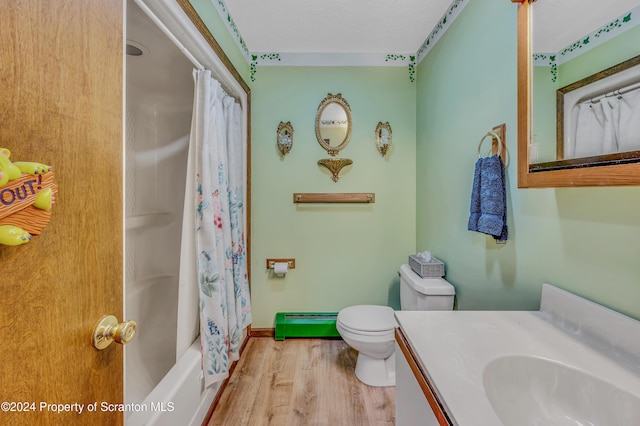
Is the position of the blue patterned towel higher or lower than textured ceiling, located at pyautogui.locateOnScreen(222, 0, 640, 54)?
lower

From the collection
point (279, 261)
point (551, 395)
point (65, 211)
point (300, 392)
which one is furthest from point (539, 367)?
point (279, 261)

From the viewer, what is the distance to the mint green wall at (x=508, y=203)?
80cm

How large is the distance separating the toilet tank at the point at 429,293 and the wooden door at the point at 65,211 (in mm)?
1468

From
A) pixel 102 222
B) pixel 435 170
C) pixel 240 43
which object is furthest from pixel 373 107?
pixel 102 222

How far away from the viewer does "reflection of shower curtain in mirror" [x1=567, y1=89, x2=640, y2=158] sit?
2.16 ft

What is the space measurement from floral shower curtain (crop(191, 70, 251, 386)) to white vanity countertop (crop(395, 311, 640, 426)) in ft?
3.09

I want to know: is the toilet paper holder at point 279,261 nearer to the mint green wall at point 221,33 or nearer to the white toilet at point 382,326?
the white toilet at point 382,326

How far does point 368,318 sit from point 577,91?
4.94ft

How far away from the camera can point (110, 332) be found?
0.60 meters

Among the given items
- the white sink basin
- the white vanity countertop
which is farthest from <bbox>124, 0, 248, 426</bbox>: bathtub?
the white sink basin

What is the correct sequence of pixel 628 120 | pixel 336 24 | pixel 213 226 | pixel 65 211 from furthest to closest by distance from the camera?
pixel 336 24 → pixel 213 226 → pixel 628 120 → pixel 65 211

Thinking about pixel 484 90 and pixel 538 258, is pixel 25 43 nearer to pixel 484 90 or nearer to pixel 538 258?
pixel 538 258

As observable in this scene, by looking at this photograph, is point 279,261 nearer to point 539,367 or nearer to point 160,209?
point 160,209

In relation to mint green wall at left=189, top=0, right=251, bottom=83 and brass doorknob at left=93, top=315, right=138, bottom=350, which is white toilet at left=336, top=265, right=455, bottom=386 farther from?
mint green wall at left=189, top=0, right=251, bottom=83
